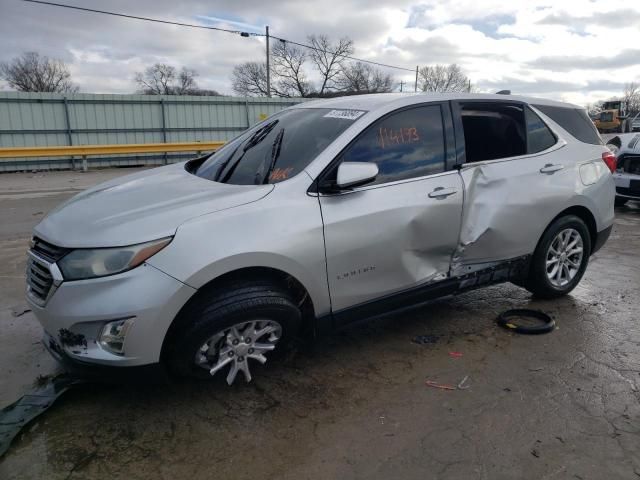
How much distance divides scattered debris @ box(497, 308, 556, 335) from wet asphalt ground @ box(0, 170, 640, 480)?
2.5 inches

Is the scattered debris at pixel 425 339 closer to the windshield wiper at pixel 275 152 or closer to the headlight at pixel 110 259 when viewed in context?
the windshield wiper at pixel 275 152

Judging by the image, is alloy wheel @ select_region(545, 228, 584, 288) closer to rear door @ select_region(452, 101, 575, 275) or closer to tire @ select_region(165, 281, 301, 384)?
rear door @ select_region(452, 101, 575, 275)

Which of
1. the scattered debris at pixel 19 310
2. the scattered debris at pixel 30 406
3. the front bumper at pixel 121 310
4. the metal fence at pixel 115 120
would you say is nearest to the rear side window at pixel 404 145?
the front bumper at pixel 121 310

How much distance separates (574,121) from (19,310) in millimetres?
5187

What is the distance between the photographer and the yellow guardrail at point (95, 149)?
48.4 feet

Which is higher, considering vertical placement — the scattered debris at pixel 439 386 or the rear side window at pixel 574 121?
the rear side window at pixel 574 121

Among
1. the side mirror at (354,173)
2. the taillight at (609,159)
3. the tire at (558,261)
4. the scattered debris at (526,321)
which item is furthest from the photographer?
the taillight at (609,159)

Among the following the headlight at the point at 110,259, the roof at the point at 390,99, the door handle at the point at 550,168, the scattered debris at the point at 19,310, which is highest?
the roof at the point at 390,99

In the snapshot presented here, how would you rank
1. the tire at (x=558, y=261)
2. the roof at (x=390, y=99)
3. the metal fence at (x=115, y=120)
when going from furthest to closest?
the metal fence at (x=115, y=120)
the tire at (x=558, y=261)
the roof at (x=390, y=99)

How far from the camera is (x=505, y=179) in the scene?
3.80 metres

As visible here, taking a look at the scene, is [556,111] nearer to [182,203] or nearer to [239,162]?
[239,162]

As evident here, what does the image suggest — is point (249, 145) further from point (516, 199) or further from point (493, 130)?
point (516, 199)

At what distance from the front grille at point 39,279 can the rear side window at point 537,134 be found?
359cm

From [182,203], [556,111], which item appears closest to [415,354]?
[182,203]
